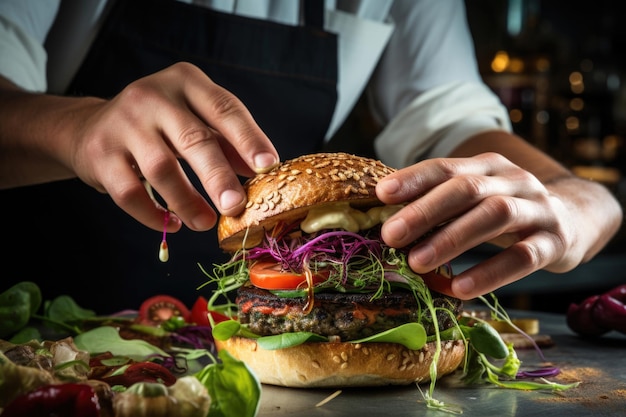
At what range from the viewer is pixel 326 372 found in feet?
5.10

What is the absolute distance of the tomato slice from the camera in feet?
5.27

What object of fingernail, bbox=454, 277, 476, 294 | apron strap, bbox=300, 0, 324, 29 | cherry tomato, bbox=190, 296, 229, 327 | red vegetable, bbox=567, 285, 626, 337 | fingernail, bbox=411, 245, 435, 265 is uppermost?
apron strap, bbox=300, 0, 324, 29

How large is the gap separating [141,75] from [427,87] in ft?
3.75

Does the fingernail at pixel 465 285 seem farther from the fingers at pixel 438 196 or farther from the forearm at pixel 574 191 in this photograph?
the forearm at pixel 574 191

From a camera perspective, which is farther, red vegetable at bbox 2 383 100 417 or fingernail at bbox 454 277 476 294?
fingernail at bbox 454 277 476 294

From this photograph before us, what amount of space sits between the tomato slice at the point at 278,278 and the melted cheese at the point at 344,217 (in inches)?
3.9

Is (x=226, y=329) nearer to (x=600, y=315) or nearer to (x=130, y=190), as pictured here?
(x=130, y=190)

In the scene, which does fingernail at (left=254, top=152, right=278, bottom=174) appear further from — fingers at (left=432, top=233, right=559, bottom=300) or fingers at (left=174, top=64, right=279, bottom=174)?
fingers at (left=432, top=233, right=559, bottom=300)

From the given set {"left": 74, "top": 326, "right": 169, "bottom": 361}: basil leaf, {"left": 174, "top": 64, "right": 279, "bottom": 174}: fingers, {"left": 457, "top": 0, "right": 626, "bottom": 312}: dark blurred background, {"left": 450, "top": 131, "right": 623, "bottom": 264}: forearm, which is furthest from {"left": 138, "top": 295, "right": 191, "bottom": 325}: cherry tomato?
{"left": 457, "top": 0, "right": 626, "bottom": 312}: dark blurred background

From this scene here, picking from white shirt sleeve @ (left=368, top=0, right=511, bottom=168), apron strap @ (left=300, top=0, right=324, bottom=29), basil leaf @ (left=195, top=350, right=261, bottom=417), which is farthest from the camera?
white shirt sleeve @ (left=368, top=0, right=511, bottom=168)

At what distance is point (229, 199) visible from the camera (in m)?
1.56

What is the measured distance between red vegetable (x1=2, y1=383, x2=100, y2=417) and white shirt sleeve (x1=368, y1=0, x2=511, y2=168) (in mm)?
1990

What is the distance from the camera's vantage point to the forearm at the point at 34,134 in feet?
6.00

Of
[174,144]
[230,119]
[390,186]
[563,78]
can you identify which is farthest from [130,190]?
[563,78]
